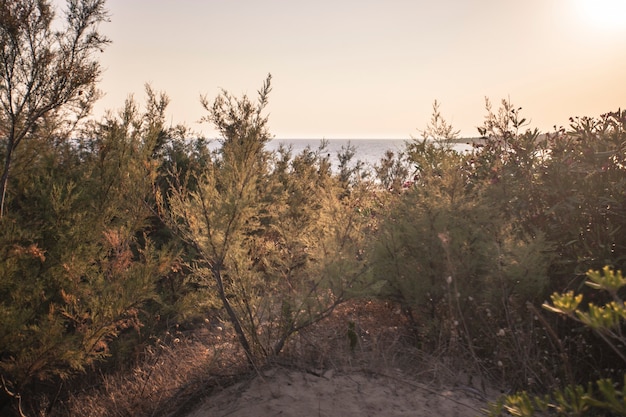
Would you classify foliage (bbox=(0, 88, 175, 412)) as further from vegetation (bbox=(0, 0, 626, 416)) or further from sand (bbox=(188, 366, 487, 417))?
sand (bbox=(188, 366, 487, 417))

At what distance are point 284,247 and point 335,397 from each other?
2046 mm

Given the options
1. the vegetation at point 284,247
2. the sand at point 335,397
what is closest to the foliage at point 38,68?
the vegetation at point 284,247

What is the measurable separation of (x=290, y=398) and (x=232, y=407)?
1.55ft

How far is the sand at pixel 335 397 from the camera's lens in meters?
3.76

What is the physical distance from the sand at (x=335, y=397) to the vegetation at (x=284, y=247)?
1.27 feet

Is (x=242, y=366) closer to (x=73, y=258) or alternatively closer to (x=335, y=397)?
(x=335, y=397)

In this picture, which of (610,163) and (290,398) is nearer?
(290,398)

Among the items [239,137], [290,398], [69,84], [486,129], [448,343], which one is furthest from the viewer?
[486,129]

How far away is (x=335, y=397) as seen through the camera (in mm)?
3934

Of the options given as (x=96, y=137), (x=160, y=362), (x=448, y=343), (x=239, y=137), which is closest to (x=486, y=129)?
(x=448, y=343)

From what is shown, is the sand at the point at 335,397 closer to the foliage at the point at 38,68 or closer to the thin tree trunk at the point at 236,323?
the thin tree trunk at the point at 236,323

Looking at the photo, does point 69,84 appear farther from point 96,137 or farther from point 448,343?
point 448,343

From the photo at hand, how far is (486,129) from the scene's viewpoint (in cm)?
671

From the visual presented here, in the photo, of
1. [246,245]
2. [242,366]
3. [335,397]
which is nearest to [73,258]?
[246,245]
